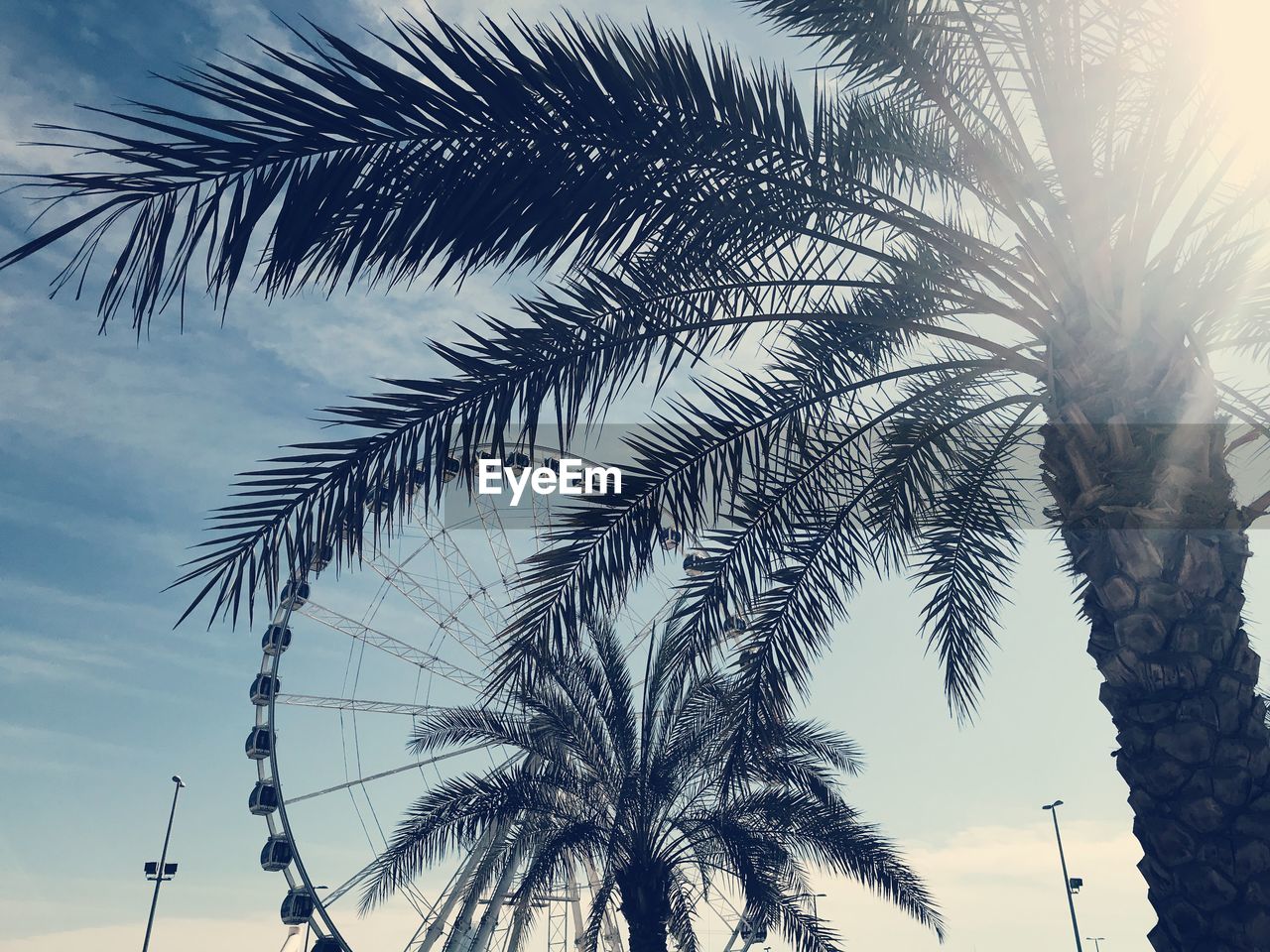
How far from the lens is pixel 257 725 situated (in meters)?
19.5

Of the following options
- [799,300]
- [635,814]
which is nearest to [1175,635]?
[799,300]

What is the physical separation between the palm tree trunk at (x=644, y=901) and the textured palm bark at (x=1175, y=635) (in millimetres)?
9377

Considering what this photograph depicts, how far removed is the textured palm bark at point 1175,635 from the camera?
4.55m

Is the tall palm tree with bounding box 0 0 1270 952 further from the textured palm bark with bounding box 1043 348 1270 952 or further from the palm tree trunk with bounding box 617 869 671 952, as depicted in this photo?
the palm tree trunk with bounding box 617 869 671 952

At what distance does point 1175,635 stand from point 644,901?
9989mm

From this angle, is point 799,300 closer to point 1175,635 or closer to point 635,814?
point 1175,635

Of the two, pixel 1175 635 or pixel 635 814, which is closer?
pixel 1175 635

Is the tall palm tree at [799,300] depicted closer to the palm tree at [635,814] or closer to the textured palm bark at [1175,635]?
the textured palm bark at [1175,635]

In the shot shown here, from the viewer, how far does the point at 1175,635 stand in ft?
A: 15.9

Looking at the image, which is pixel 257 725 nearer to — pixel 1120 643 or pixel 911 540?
pixel 911 540

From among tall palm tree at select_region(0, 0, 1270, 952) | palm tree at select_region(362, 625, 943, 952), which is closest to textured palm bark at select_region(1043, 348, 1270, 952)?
tall palm tree at select_region(0, 0, 1270, 952)

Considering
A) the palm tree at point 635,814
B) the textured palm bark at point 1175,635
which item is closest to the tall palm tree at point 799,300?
the textured palm bark at point 1175,635

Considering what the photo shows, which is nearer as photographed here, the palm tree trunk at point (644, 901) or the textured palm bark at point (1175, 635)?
the textured palm bark at point (1175, 635)

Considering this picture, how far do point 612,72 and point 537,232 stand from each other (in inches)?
32.2
